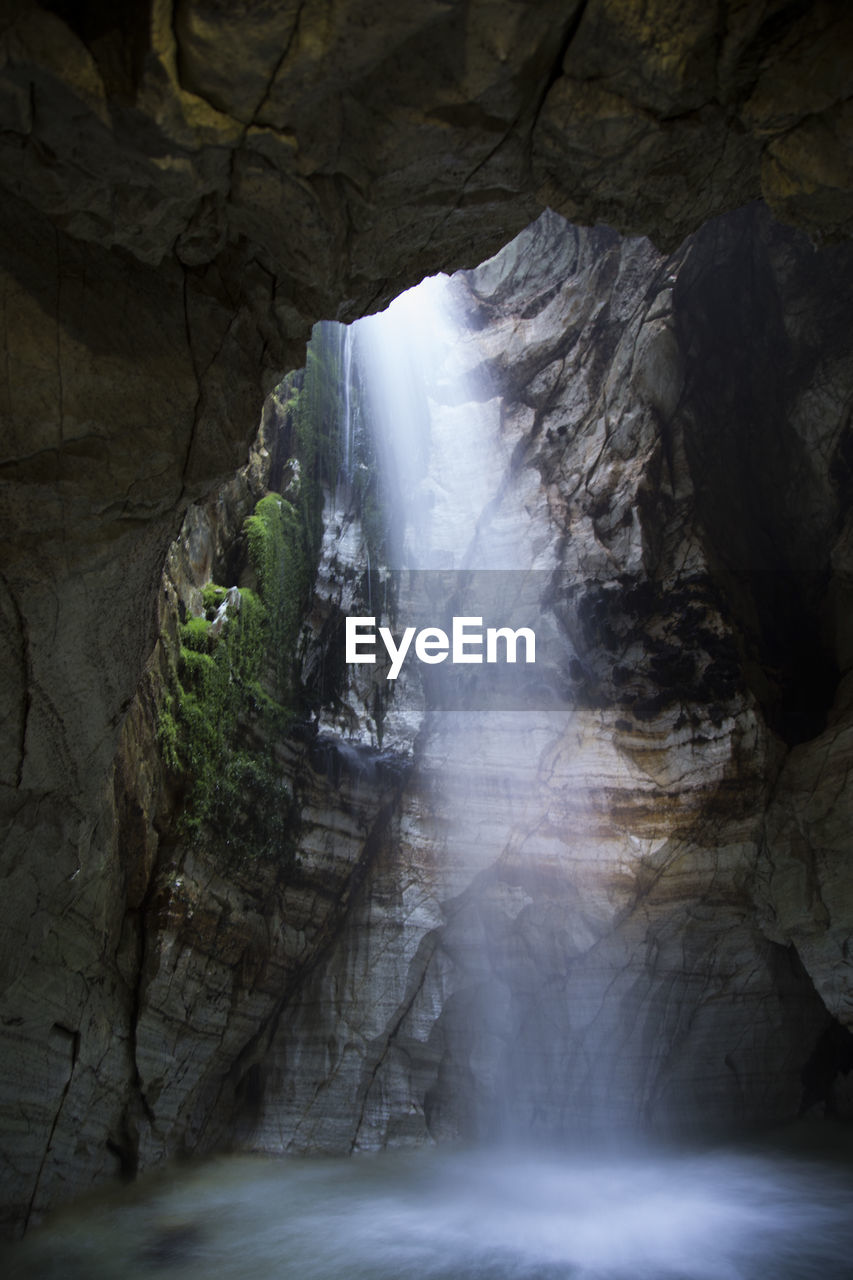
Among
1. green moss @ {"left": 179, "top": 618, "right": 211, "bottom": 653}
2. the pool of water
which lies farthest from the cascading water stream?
green moss @ {"left": 179, "top": 618, "right": 211, "bottom": 653}

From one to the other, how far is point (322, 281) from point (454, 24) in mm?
1536

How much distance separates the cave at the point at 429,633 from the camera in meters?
4.29

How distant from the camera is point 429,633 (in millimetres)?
13523

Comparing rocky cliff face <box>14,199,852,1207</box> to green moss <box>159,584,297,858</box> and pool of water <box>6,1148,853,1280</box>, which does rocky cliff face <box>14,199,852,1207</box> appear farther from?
pool of water <box>6,1148,853,1280</box>

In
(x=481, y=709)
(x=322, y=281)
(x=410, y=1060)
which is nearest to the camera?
(x=322, y=281)

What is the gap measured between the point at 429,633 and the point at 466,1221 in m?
7.73

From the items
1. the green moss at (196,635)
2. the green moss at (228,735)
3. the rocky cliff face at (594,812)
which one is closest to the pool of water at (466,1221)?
the rocky cliff face at (594,812)

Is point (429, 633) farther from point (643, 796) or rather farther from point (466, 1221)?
point (466, 1221)

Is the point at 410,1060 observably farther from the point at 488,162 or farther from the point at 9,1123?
the point at 488,162

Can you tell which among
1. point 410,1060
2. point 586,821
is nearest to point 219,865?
point 410,1060

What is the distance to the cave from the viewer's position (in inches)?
169

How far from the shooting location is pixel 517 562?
44.4ft

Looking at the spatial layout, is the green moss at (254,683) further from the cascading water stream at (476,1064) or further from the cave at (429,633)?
the cascading water stream at (476,1064)

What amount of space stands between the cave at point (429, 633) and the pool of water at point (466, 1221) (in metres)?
0.08
